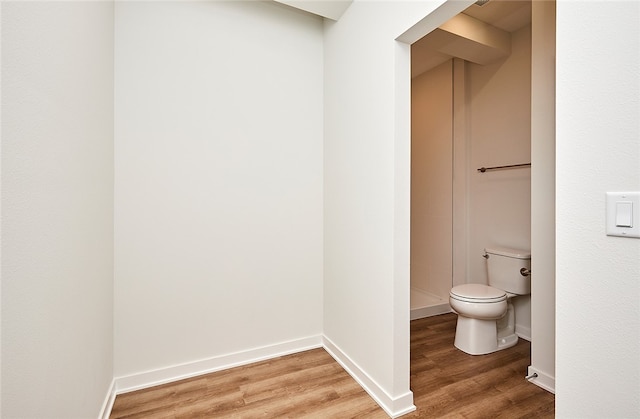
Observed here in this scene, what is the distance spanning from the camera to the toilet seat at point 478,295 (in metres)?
2.16

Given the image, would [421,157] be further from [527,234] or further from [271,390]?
[271,390]

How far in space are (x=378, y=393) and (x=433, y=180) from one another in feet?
7.81

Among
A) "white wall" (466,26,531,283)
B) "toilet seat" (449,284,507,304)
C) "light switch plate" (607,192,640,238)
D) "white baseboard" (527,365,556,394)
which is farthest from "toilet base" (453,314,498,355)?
"light switch plate" (607,192,640,238)

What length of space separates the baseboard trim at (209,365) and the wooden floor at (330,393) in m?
0.04

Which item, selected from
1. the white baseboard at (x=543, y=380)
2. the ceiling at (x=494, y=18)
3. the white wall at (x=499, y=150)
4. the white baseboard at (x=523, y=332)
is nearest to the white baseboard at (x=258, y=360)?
the white baseboard at (x=543, y=380)

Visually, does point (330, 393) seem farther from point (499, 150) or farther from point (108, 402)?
point (499, 150)

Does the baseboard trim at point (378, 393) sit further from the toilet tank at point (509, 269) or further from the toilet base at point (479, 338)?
the toilet tank at point (509, 269)

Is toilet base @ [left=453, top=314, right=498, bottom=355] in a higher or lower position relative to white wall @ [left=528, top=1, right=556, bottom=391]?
lower

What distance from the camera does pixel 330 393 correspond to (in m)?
1.79

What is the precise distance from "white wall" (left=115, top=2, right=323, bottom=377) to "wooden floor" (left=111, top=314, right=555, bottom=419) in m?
0.20

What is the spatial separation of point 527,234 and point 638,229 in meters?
2.01

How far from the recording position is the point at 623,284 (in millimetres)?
770

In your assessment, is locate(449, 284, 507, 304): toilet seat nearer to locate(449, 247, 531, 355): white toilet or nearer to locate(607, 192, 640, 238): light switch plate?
locate(449, 247, 531, 355): white toilet

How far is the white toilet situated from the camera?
7.13 feet
